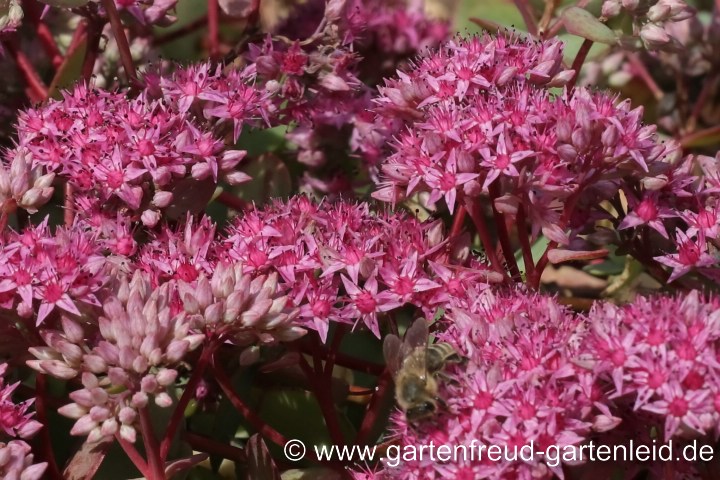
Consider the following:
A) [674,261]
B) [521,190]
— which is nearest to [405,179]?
[521,190]

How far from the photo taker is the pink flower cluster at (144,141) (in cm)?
175

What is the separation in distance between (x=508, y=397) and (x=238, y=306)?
390 mm

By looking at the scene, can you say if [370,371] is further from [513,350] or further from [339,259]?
[513,350]

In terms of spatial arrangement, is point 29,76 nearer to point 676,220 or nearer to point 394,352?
point 394,352

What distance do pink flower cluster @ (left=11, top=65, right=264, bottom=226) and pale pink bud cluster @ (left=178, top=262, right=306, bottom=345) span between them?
0.25m

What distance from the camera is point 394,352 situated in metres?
1.61

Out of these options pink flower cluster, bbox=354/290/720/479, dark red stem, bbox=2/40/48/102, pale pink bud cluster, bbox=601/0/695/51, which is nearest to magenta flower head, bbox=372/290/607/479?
pink flower cluster, bbox=354/290/720/479

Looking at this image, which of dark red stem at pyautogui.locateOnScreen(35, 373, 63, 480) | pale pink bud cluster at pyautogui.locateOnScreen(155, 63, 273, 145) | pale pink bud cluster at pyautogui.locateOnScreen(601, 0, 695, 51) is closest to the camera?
dark red stem at pyautogui.locateOnScreen(35, 373, 63, 480)

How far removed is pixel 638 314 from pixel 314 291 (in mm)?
482

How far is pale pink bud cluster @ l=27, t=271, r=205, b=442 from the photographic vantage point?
4.80ft

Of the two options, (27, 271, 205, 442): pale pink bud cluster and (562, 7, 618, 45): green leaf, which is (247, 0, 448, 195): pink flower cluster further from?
(27, 271, 205, 442): pale pink bud cluster

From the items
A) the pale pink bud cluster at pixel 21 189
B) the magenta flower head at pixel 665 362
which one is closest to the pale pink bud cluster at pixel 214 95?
the pale pink bud cluster at pixel 21 189

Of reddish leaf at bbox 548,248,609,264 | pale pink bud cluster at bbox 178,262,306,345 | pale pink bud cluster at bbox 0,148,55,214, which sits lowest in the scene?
reddish leaf at bbox 548,248,609,264

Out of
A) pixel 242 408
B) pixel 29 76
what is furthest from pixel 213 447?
pixel 29 76
